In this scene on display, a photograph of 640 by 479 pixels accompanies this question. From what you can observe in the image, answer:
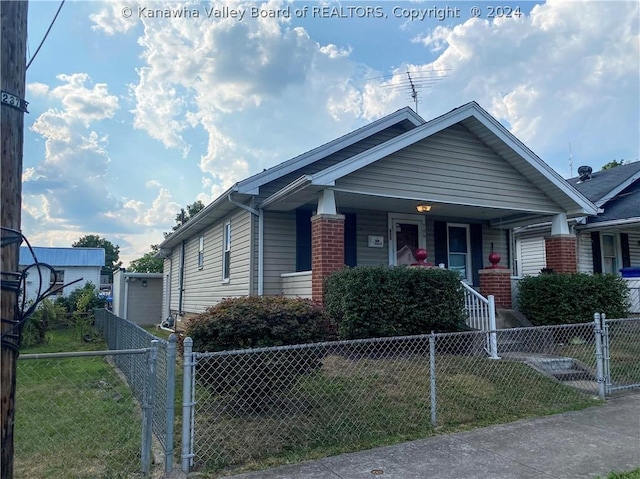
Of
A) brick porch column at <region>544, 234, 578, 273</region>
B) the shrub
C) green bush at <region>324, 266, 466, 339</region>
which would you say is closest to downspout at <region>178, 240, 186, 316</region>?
green bush at <region>324, 266, 466, 339</region>

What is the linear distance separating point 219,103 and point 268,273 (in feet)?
15.9

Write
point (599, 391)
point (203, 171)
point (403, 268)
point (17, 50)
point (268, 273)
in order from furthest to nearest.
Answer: point (203, 171) → point (268, 273) → point (403, 268) → point (599, 391) → point (17, 50)

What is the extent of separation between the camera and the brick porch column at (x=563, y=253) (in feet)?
34.7

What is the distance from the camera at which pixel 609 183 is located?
16000 mm

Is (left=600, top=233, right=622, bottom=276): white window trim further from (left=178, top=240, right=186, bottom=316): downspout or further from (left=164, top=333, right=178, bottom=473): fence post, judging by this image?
(left=164, top=333, right=178, bottom=473): fence post

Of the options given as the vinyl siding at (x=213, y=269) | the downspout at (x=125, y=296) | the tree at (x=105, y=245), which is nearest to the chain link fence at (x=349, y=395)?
the vinyl siding at (x=213, y=269)

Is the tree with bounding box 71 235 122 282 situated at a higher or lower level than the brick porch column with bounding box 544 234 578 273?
higher

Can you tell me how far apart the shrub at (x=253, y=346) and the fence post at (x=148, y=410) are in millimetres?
727

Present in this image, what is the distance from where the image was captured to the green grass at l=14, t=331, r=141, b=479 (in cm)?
→ 383

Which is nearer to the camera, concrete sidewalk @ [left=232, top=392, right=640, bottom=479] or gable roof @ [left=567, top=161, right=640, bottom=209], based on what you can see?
concrete sidewalk @ [left=232, top=392, right=640, bottom=479]

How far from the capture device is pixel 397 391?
5699 mm

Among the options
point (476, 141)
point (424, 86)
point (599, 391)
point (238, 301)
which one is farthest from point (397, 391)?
point (424, 86)

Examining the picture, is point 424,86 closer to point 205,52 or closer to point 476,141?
point 476,141

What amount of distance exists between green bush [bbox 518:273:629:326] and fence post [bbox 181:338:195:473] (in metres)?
7.94
